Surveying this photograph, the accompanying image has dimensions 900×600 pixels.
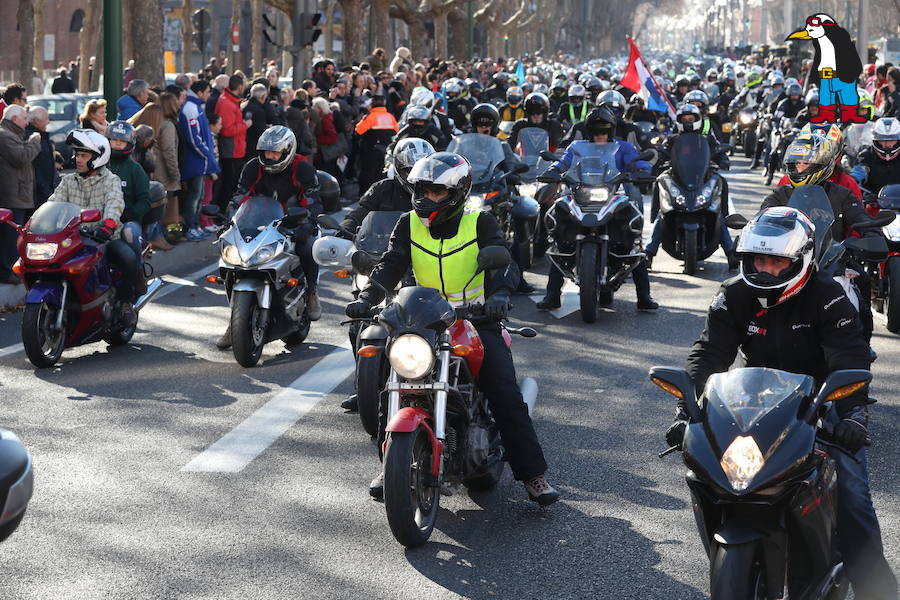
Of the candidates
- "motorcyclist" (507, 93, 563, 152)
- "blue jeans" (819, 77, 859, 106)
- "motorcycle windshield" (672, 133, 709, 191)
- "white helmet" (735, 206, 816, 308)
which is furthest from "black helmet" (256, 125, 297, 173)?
"blue jeans" (819, 77, 859, 106)

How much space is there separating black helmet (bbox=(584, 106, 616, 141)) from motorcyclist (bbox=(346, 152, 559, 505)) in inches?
242

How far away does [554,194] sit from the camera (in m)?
15.8

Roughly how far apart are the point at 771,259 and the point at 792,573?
1142 millimetres

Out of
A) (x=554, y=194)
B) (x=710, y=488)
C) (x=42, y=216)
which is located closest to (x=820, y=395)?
(x=710, y=488)

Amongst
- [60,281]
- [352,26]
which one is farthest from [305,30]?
[352,26]

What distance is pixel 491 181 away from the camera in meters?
13.8

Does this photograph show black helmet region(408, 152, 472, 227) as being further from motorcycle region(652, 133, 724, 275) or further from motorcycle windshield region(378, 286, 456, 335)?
motorcycle region(652, 133, 724, 275)

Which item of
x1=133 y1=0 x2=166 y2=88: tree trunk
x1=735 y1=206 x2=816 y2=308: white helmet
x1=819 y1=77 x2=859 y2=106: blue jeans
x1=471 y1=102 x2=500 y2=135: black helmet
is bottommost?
x1=735 y1=206 x2=816 y2=308: white helmet

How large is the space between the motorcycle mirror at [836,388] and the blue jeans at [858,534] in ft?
1.15

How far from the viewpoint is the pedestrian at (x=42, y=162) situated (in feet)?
45.6

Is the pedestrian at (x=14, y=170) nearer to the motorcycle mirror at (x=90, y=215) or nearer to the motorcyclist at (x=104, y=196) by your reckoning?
the motorcyclist at (x=104, y=196)

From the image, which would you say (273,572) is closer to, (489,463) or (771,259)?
(489,463)

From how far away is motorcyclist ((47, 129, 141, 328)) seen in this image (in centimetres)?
1096

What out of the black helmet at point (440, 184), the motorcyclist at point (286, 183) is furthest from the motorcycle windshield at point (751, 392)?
the motorcyclist at point (286, 183)
